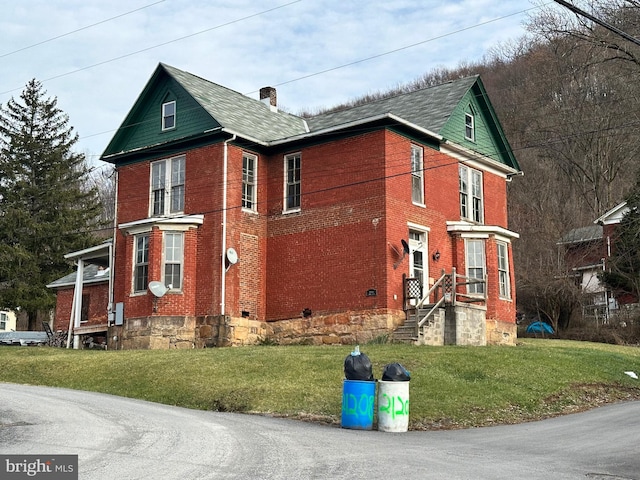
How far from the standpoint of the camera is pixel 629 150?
163 feet

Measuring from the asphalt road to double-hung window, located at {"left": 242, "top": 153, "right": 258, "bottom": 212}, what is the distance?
505 inches

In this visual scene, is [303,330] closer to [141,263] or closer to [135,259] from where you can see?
[141,263]

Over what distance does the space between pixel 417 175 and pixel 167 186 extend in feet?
28.1

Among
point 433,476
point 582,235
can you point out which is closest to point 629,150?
point 582,235

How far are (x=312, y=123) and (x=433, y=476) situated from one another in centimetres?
2502

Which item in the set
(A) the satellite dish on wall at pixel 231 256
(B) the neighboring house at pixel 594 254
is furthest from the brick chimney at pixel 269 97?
(B) the neighboring house at pixel 594 254

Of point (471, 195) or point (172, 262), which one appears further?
point (471, 195)

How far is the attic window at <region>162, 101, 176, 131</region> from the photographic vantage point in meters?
28.8

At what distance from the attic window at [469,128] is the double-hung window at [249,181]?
25.3 ft

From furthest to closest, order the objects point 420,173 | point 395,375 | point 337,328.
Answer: point 420,173 < point 337,328 < point 395,375

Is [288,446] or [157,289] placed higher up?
[157,289]

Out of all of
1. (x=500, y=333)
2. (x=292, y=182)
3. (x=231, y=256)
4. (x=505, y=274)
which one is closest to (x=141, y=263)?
(x=231, y=256)

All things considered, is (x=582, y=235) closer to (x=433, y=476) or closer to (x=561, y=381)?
(x=561, y=381)

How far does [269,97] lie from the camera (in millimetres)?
33812
